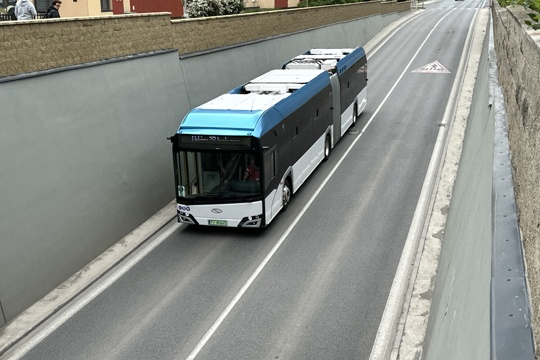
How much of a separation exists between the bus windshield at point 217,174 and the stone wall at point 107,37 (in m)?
3.80

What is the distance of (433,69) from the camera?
38781 millimetres

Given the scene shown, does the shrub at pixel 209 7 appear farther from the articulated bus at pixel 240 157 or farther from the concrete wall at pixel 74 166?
the articulated bus at pixel 240 157

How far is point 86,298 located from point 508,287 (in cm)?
1177

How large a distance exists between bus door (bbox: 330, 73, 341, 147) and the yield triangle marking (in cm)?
1567

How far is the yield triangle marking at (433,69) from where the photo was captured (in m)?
38.0

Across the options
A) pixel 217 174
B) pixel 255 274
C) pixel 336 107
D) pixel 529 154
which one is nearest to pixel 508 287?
pixel 529 154

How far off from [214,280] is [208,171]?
306cm

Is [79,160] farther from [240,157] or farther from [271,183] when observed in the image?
[271,183]

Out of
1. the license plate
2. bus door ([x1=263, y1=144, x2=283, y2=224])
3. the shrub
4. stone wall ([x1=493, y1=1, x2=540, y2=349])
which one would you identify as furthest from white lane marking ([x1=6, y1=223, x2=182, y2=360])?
the shrub

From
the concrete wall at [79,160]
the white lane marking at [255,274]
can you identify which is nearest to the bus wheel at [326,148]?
the white lane marking at [255,274]

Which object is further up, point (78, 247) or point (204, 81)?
point (204, 81)

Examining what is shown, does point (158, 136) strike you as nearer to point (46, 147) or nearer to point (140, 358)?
point (46, 147)

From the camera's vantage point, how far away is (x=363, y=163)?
74.0 feet

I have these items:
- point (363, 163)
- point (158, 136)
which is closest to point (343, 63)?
point (363, 163)
